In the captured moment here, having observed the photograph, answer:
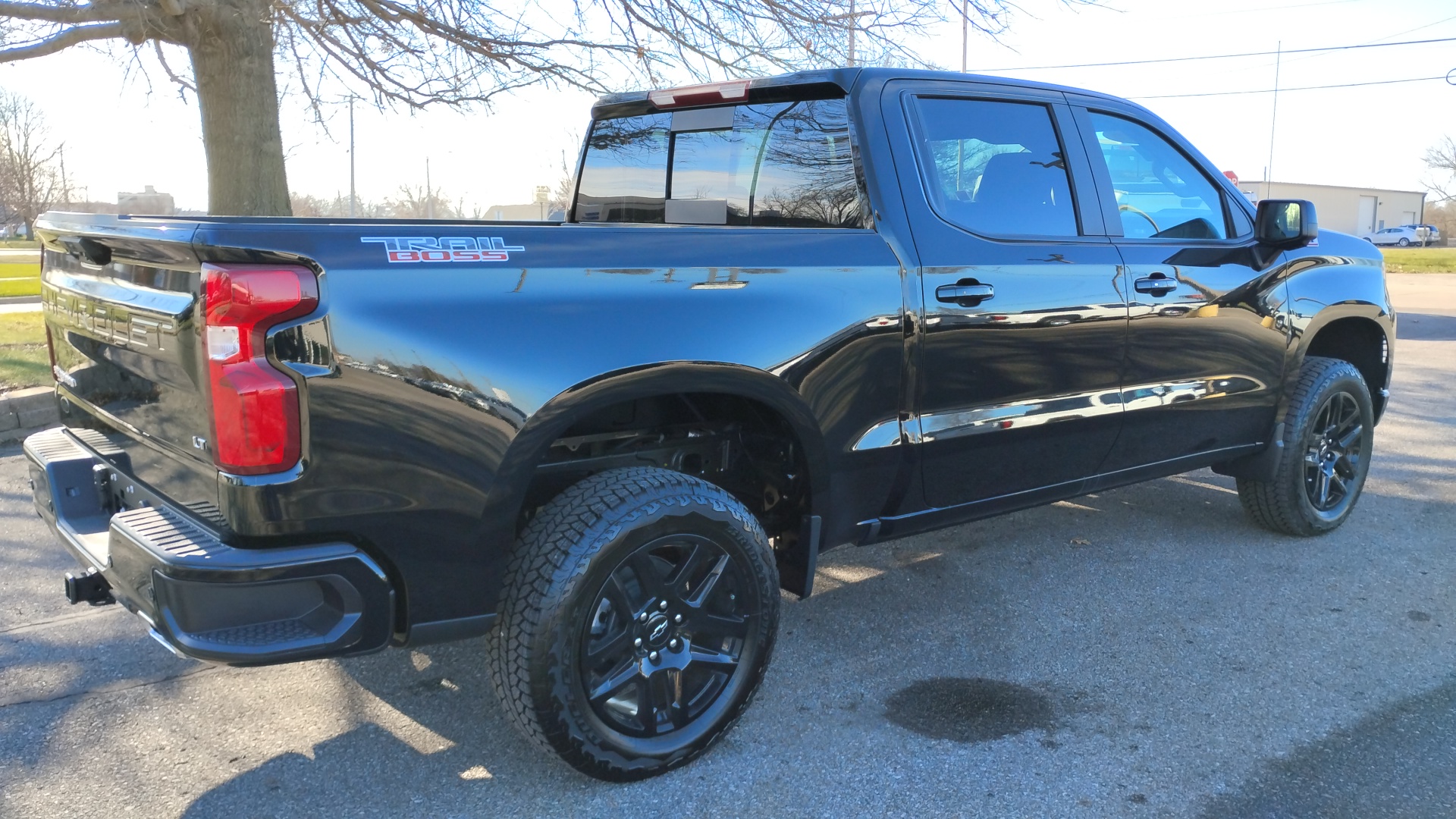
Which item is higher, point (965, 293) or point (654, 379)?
point (965, 293)

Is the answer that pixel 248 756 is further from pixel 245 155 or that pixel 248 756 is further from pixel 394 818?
pixel 245 155

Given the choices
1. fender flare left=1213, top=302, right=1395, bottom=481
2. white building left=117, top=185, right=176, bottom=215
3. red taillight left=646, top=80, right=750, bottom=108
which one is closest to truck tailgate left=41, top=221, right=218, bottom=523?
red taillight left=646, top=80, right=750, bottom=108

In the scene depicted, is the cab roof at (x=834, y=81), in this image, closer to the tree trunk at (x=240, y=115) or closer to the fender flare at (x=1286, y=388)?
the fender flare at (x=1286, y=388)

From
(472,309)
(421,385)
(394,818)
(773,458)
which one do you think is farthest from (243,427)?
(773,458)

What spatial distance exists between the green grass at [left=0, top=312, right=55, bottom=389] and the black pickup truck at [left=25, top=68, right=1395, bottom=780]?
465 centimetres

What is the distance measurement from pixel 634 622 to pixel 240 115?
328 inches

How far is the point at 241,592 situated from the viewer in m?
2.22

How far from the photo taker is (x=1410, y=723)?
10.1ft

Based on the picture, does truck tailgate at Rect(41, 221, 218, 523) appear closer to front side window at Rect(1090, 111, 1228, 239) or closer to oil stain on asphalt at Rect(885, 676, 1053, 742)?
oil stain on asphalt at Rect(885, 676, 1053, 742)

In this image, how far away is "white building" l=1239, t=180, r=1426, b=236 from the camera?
8200cm

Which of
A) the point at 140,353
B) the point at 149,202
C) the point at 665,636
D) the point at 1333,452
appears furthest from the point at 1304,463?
the point at 149,202

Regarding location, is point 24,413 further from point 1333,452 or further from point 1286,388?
point 1333,452

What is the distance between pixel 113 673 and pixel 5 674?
0.33 m

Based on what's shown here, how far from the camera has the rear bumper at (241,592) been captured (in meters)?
2.21
